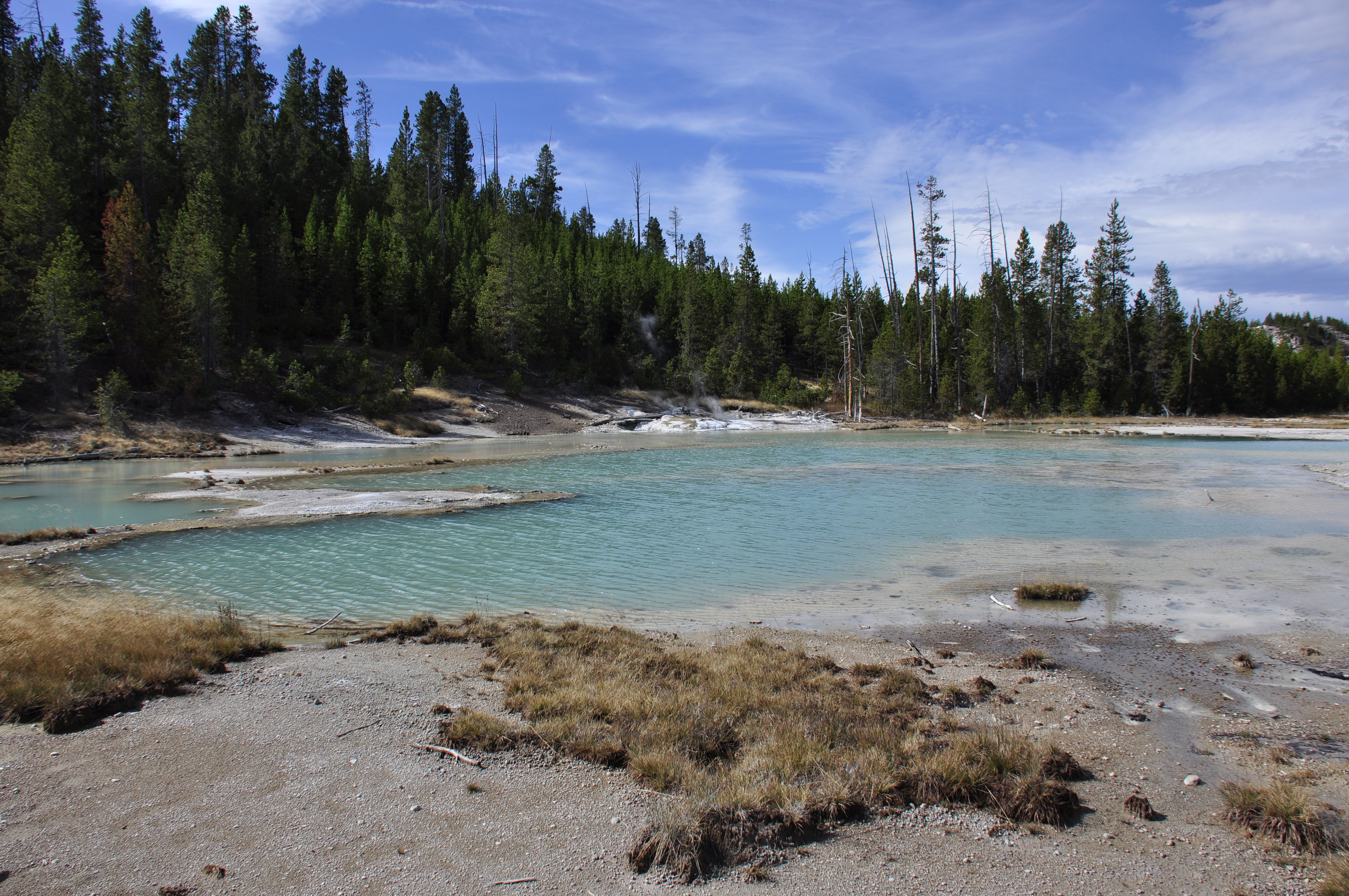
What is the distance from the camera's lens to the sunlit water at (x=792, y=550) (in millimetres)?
12047

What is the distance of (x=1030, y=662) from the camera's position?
8.74m

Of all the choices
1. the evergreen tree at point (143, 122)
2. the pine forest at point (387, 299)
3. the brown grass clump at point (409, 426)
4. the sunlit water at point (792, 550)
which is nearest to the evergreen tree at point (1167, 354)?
the pine forest at point (387, 299)

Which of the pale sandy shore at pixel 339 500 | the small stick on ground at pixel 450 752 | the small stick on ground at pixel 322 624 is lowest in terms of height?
the small stick on ground at pixel 322 624

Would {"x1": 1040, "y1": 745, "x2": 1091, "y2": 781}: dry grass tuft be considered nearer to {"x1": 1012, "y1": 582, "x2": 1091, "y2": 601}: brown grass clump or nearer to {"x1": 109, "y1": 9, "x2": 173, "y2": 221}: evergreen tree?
{"x1": 1012, "y1": 582, "x2": 1091, "y2": 601}: brown grass clump

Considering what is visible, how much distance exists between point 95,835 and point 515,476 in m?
25.6

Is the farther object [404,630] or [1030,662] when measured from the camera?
[404,630]

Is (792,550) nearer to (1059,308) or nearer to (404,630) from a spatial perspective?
(404,630)

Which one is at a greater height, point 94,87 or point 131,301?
point 94,87

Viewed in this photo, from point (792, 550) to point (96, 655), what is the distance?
41.7ft

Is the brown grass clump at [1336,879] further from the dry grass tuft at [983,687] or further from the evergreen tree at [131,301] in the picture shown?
the evergreen tree at [131,301]

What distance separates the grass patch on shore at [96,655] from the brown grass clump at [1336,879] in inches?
364

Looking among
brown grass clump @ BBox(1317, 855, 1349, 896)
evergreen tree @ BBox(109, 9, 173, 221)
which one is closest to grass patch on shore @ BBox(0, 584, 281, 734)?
brown grass clump @ BBox(1317, 855, 1349, 896)

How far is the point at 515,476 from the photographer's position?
98.4ft

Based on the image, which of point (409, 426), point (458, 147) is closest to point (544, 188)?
point (458, 147)
